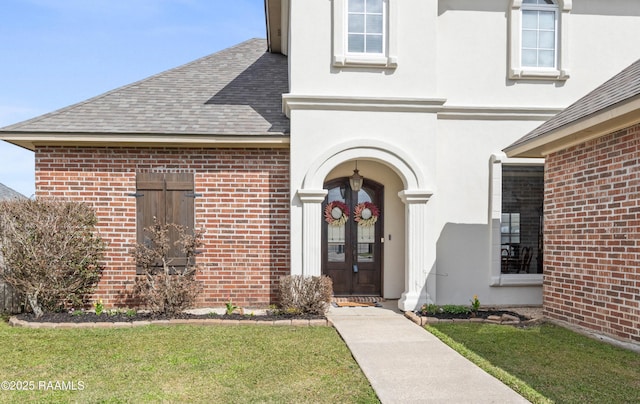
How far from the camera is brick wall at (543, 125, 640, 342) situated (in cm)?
601

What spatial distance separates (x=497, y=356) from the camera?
571cm

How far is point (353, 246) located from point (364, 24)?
4.22 m

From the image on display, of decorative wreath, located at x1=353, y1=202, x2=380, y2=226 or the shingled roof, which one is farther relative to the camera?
decorative wreath, located at x1=353, y1=202, x2=380, y2=226

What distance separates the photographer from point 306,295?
7.65m

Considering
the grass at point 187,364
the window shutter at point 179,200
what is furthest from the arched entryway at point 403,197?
the window shutter at point 179,200

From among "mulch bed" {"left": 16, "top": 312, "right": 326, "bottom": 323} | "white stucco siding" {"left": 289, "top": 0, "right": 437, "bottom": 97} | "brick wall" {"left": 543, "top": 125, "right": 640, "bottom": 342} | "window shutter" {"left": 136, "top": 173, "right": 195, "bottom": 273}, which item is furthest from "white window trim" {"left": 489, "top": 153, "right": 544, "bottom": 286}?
"window shutter" {"left": 136, "top": 173, "right": 195, "bottom": 273}

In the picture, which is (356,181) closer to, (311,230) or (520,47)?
(311,230)

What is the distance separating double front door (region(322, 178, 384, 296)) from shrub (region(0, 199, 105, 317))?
4522mm

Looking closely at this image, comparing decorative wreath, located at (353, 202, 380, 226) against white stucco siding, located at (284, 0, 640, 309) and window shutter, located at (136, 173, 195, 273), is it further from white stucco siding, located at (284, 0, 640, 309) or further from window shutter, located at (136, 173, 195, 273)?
window shutter, located at (136, 173, 195, 273)

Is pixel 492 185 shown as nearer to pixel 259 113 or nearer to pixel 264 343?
pixel 259 113

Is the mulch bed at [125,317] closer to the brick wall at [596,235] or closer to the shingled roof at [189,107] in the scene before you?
the shingled roof at [189,107]

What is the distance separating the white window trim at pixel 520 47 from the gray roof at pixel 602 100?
1448 millimetres

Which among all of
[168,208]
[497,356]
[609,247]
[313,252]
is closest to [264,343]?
[313,252]

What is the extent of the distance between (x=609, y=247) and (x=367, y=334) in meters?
3.48
